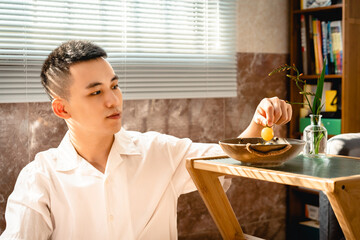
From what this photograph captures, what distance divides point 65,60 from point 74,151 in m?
0.35

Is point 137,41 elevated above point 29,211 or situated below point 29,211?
above

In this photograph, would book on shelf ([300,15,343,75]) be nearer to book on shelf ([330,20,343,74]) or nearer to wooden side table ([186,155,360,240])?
book on shelf ([330,20,343,74])

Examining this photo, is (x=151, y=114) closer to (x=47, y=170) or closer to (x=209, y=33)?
(x=209, y=33)

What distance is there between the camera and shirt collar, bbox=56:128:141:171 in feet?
6.20

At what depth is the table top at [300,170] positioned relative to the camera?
1.30m

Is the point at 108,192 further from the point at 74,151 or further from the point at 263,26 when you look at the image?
the point at 263,26

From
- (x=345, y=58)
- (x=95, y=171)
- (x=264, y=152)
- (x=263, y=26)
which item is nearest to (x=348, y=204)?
(x=264, y=152)

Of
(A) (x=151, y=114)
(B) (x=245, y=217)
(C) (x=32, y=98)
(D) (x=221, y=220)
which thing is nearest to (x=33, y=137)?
(C) (x=32, y=98)

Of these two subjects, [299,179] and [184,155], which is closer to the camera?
[299,179]

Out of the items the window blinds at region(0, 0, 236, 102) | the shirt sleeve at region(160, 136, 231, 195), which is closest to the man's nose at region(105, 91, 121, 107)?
the shirt sleeve at region(160, 136, 231, 195)

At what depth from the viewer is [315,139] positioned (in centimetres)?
175

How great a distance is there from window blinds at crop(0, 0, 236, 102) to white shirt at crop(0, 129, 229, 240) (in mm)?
864

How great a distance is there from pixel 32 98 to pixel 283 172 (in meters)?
1.69

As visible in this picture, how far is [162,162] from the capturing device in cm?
199
